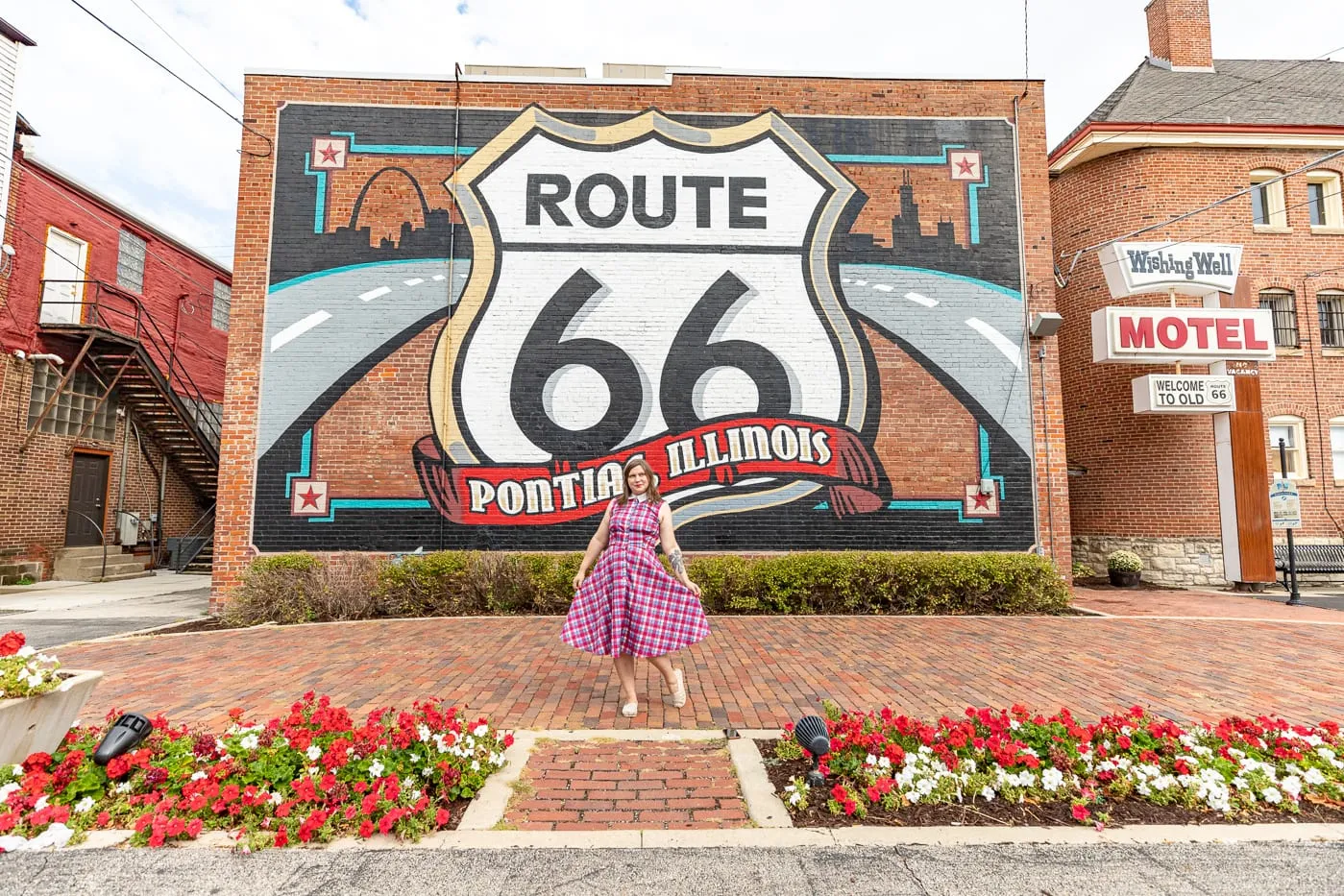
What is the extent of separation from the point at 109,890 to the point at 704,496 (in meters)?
7.43

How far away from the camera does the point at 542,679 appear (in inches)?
203

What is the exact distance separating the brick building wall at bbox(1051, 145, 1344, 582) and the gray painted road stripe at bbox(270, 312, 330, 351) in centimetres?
1345

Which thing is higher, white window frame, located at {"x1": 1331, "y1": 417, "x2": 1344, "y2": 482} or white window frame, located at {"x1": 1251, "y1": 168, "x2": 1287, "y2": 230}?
white window frame, located at {"x1": 1251, "y1": 168, "x2": 1287, "y2": 230}

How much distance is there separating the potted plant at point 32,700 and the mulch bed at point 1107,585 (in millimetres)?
13271

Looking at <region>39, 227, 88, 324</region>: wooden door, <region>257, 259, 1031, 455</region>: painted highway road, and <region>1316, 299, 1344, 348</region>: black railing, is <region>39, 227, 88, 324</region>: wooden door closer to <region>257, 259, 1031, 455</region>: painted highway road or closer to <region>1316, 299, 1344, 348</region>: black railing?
<region>257, 259, 1031, 455</region>: painted highway road

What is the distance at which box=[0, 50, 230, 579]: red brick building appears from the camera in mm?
11898

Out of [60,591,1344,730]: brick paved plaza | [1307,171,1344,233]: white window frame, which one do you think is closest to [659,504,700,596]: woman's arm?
[60,591,1344,730]: brick paved plaza

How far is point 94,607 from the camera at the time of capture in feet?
30.0

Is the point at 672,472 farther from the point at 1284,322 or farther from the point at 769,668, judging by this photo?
the point at 1284,322

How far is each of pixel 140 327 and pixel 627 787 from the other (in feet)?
52.8

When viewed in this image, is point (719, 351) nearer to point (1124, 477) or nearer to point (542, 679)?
point (542, 679)

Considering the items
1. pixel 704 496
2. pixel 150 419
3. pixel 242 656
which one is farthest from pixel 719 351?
pixel 150 419

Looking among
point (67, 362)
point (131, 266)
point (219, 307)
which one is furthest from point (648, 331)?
point (219, 307)

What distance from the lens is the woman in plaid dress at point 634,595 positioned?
4176 mm
